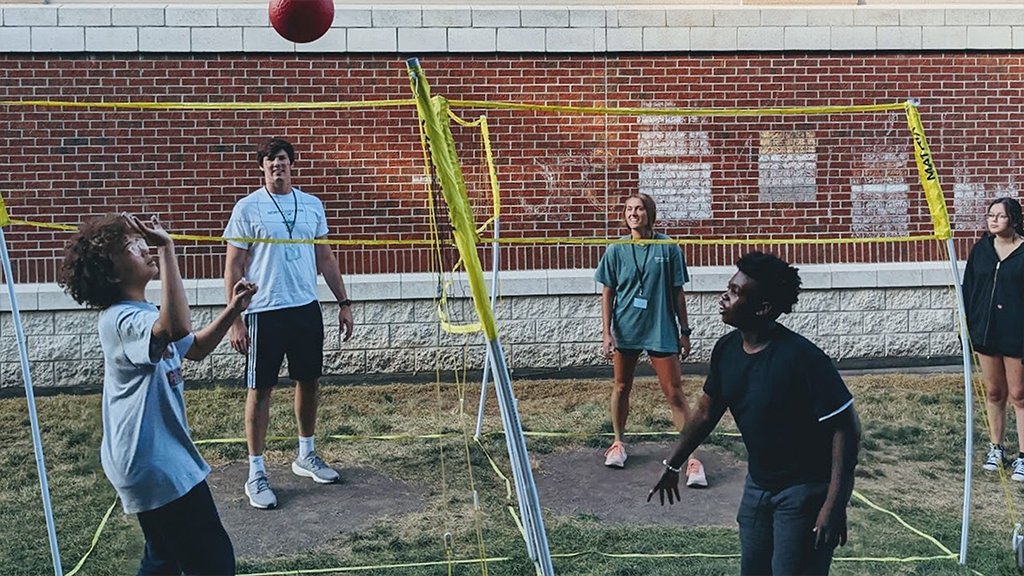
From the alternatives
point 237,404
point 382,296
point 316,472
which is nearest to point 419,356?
point 382,296

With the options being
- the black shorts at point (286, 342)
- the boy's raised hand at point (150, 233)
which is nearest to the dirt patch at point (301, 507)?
the black shorts at point (286, 342)

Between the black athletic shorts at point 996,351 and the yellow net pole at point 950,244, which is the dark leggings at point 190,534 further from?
the black athletic shorts at point 996,351

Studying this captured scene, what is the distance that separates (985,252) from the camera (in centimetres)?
775

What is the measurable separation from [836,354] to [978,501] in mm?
4021

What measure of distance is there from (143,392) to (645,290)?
157 inches

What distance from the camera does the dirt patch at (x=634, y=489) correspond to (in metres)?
6.61

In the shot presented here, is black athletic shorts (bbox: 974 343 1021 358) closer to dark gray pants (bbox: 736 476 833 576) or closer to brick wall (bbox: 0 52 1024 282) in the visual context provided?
brick wall (bbox: 0 52 1024 282)

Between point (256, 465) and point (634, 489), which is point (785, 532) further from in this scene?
point (256, 465)

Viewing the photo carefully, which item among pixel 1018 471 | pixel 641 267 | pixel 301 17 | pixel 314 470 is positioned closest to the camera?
pixel 301 17

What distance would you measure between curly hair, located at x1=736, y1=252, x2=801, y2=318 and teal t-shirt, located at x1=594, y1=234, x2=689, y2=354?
113 inches

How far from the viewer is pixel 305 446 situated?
7.30m

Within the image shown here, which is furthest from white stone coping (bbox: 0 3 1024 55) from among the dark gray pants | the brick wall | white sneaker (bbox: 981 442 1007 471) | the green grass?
the dark gray pants

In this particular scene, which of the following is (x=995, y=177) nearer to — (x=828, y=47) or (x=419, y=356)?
(x=828, y=47)

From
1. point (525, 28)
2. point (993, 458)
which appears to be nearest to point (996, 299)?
point (993, 458)
